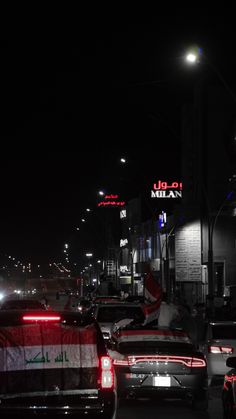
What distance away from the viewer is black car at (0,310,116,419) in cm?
880

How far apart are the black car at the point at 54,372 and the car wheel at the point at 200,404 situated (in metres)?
4.56

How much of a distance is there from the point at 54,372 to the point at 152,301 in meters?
13.4

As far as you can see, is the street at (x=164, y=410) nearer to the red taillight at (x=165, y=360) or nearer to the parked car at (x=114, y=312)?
the red taillight at (x=165, y=360)

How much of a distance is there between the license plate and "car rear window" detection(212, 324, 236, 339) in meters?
3.97

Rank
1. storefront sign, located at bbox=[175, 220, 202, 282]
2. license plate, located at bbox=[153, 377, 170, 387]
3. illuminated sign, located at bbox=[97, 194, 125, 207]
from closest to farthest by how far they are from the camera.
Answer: license plate, located at bbox=[153, 377, 170, 387] < storefront sign, located at bbox=[175, 220, 202, 282] < illuminated sign, located at bbox=[97, 194, 125, 207]

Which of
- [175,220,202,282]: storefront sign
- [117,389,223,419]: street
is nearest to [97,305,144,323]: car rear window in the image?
[117,389,223,419]: street

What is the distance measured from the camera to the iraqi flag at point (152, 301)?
21.2 meters

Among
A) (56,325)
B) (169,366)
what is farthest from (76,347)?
(169,366)

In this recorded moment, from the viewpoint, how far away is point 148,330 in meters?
15.0

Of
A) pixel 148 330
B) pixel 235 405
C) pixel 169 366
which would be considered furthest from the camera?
pixel 148 330

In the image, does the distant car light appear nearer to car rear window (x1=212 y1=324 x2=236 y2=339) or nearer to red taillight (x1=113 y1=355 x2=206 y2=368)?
red taillight (x1=113 y1=355 x2=206 y2=368)

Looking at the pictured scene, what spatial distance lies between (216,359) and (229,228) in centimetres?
3702

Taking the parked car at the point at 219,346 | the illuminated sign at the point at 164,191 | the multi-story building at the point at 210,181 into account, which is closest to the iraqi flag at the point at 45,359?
the parked car at the point at 219,346

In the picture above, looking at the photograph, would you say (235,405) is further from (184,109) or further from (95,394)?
(184,109)
